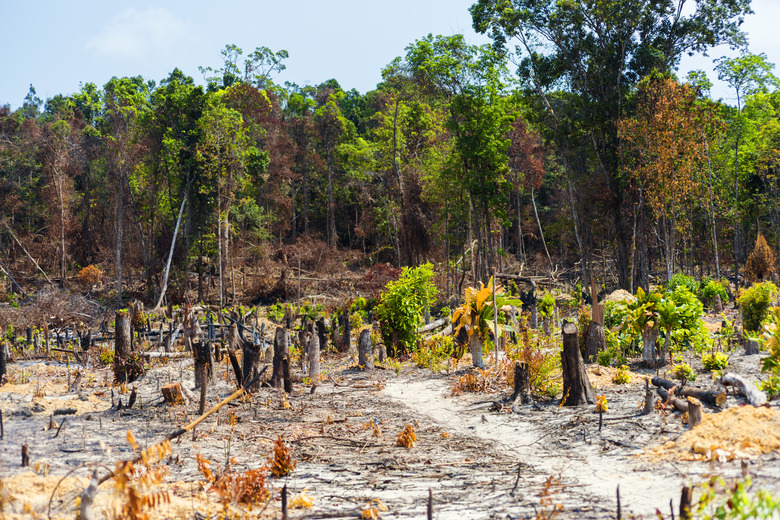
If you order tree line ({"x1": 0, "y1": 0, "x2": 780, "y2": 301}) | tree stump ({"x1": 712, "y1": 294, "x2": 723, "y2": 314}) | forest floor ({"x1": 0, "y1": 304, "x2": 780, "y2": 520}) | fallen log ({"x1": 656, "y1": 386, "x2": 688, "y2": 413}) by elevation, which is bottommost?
forest floor ({"x1": 0, "y1": 304, "x2": 780, "y2": 520})

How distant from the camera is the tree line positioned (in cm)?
2486

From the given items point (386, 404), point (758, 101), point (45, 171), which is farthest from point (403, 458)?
point (45, 171)

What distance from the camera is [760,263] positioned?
24.5 metres

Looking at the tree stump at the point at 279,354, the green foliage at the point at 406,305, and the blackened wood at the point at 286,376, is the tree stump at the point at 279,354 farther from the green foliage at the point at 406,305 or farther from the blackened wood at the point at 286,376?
the green foliage at the point at 406,305

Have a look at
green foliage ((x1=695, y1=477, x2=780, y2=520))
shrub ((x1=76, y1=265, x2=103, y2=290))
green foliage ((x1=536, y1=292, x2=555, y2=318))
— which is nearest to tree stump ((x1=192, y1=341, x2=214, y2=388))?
green foliage ((x1=695, y1=477, x2=780, y2=520))

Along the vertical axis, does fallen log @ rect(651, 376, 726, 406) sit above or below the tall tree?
below

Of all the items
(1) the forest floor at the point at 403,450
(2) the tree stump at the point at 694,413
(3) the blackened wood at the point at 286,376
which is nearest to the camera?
(1) the forest floor at the point at 403,450

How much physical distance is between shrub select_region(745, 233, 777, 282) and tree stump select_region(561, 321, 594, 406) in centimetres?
1900

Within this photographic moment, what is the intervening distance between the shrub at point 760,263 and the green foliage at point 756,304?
12063 millimetres

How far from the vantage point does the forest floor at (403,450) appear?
5305 millimetres

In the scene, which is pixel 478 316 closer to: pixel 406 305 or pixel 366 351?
pixel 406 305

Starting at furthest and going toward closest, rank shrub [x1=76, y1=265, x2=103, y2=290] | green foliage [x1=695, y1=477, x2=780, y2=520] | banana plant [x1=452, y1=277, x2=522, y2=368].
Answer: shrub [x1=76, y1=265, x2=103, y2=290]
banana plant [x1=452, y1=277, x2=522, y2=368]
green foliage [x1=695, y1=477, x2=780, y2=520]

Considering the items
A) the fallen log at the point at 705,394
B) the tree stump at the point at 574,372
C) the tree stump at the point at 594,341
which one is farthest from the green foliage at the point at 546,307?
the fallen log at the point at 705,394

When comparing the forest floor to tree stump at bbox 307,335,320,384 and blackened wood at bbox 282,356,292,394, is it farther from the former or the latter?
tree stump at bbox 307,335,320,384
